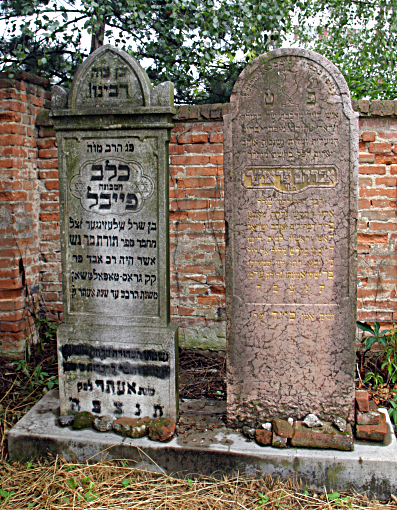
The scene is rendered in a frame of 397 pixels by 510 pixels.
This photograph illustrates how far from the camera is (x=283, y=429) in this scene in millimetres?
2871

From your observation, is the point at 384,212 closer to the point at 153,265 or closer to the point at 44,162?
the point at 153,265

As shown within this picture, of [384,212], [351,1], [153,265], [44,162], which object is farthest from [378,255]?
[351,1]

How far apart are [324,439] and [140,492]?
1086 millimetres

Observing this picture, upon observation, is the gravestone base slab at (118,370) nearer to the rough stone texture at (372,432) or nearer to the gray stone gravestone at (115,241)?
the gray stone gravestone at (115,241)

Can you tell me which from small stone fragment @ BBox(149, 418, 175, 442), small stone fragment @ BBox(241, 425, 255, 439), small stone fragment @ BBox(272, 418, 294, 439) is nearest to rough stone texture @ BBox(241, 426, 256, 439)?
small stone fragment @ BBox(241, 425, 255, 439)

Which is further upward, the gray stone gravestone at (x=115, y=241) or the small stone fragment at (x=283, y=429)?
the gray stone gravestone at (x=115, y=241)

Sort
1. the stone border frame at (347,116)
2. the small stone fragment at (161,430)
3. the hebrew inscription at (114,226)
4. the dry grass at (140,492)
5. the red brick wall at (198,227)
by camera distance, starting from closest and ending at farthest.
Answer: the dry grass at (140,492)
the stone border frame at (347,116)
the small stone fragment at (161,430)
the hebrew inscription at (114,226)
the red brick wall at (198,227)

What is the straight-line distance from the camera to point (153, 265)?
10.1 feet

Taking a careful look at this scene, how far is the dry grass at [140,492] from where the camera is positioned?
8.60 ft

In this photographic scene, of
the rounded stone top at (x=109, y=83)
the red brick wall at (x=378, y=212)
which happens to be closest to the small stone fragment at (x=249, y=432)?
the red brick wall at (x=378, y=212)

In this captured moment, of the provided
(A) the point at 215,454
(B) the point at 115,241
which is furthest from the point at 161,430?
(B) the point at 115,241

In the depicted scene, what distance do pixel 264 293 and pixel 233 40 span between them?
3.04 metres

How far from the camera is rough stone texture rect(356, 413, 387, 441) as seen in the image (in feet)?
9.37

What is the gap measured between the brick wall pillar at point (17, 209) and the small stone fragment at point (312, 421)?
252 cm
